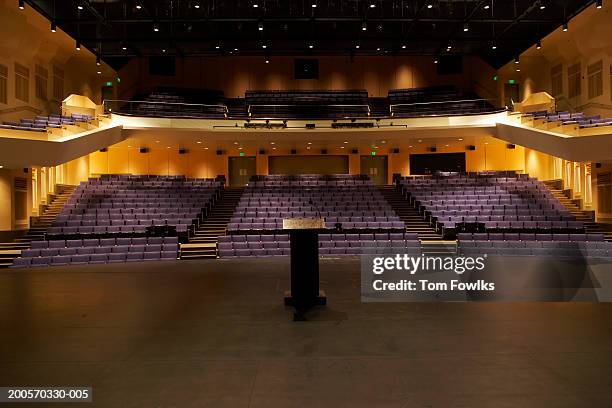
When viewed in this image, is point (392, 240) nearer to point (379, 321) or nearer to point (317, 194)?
point (317, 194)

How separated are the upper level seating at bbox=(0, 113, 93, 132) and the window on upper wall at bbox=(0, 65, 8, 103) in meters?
0.94

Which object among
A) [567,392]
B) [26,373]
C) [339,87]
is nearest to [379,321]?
[567,392]

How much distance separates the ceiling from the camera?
47.1 ft

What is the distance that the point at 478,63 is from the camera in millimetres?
21266

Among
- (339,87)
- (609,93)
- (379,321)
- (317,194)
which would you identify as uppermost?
(339,87)

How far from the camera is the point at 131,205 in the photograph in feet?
45.1

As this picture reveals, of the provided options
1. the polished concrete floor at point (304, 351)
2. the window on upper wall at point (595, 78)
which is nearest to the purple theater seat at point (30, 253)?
the polished concrete floor at point (304, 351)

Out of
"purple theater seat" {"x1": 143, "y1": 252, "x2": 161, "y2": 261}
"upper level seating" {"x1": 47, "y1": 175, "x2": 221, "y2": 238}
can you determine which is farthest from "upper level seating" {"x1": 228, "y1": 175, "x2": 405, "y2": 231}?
"purple theater seat" {"x1": 143, "y1": 252, "x2": 161, "y2": 261}

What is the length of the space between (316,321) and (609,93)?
14215 mm

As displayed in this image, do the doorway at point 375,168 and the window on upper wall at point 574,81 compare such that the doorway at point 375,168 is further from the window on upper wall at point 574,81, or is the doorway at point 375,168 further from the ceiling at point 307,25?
the window on upper wall at point 574,81

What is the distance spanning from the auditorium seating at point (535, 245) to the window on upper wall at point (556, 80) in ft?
27.2

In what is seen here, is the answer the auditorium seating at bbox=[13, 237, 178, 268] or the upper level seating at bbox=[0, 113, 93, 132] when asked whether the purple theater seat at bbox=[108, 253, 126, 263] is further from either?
the upper level seating at bbox=[0, 113, 93, 132]

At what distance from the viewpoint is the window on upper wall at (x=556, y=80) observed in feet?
55.5

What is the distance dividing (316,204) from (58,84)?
10.7 m
